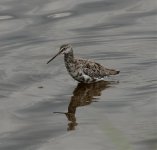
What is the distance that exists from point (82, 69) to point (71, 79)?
1.68ft

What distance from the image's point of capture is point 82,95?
1309 centimetres

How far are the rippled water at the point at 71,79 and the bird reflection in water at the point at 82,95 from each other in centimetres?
2

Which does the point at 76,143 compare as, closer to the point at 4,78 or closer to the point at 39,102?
the point at 39,102

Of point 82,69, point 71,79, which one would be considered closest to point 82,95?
point 82,69

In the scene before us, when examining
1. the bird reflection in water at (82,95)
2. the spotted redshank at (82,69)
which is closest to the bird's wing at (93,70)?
the spotted redshank at (82,69)

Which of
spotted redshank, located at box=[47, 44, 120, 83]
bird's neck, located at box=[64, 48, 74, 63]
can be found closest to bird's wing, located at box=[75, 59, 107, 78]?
spotted redshank, located at box=[47, 44, 120, 83]

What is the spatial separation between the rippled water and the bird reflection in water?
0.02 m

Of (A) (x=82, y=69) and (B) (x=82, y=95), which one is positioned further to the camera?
(A) (x=82, y=69)

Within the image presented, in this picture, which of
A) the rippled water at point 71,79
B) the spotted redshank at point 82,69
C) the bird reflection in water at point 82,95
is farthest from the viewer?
the spotted redshank at point 82,69

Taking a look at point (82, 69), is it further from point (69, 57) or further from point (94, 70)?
point (69, 57)

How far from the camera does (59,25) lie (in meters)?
18.0

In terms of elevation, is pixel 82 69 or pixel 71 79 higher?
pixel 82 69

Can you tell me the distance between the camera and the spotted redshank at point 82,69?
13.6 meters

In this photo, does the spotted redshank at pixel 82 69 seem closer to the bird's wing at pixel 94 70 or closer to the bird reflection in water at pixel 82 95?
the bird's wing at pixel 94 70
